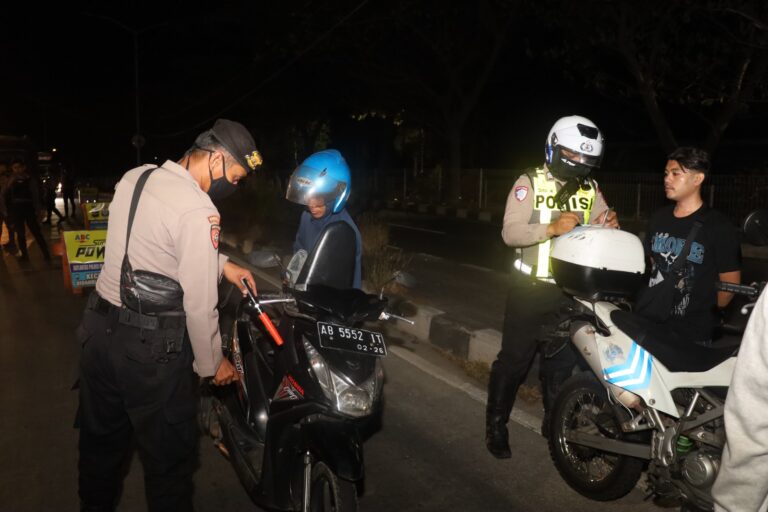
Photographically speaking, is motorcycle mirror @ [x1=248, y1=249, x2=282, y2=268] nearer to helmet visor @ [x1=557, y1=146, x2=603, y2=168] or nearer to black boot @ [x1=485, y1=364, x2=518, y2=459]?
black boot @ [x1=485, y1=364, x2=518, y2=459]

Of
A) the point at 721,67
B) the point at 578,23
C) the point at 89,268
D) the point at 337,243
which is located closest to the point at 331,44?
the point at 578,23

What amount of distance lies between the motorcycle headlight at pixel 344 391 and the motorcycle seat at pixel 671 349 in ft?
3.91

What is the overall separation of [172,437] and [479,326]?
3.90m

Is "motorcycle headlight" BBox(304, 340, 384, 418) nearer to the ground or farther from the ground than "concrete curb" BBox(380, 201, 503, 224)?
farther from the ground

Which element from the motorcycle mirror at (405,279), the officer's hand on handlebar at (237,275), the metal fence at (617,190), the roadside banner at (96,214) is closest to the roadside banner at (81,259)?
the roadside banner at (96,214)

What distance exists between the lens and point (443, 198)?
26.9 m

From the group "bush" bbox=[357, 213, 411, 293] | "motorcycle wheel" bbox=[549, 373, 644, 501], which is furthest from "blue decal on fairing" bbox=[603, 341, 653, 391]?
"bush" bbox=[357, 213, 411, 293]

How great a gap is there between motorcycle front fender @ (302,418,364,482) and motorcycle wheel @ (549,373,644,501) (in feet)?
4.34

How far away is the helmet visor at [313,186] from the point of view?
336 cm

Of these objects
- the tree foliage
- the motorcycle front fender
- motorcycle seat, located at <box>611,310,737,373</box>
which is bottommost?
the motorcycle front fender

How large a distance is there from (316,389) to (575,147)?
1.94m

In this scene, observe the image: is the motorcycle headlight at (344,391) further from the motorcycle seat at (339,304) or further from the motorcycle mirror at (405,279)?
the motorcycle mirror at (405,279)

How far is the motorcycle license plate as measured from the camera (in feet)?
8.52

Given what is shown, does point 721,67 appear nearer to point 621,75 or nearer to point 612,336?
point 621,75
